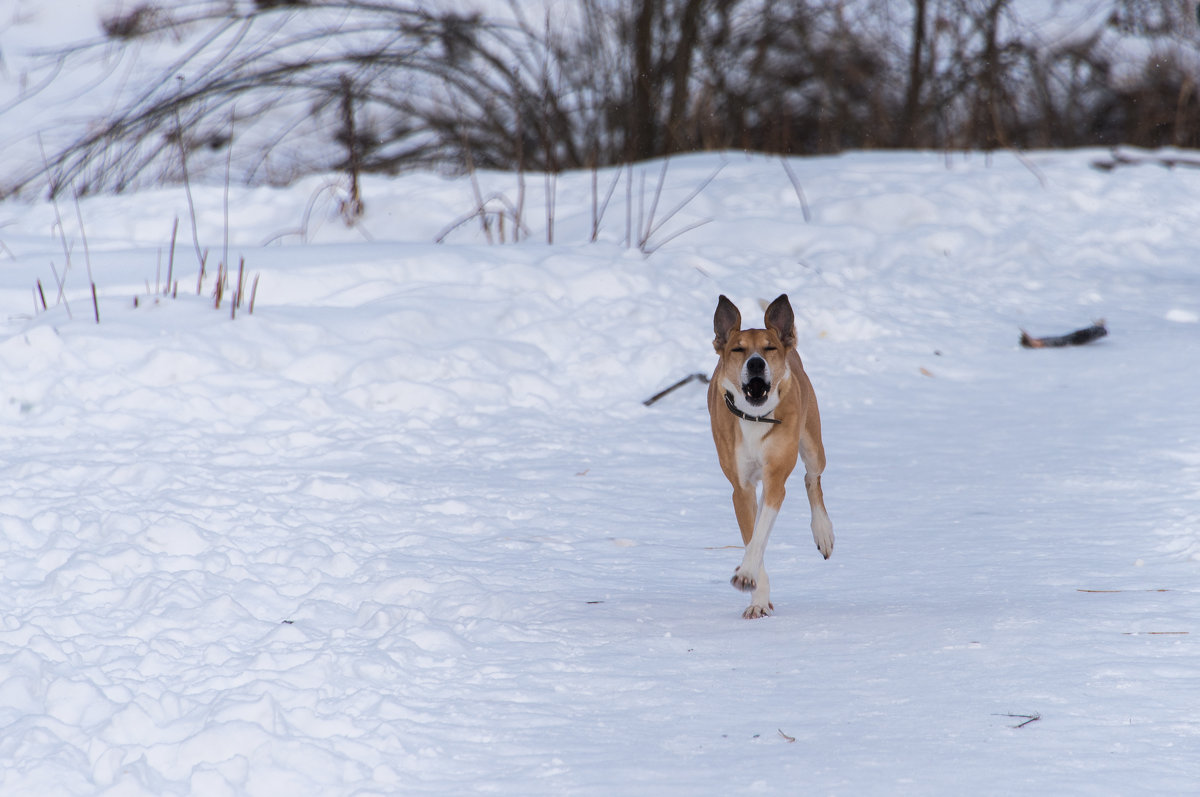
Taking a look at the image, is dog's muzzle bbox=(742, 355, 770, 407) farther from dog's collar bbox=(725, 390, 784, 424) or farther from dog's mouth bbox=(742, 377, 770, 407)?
dog's collar bbox=(725, 390, 784, 424)

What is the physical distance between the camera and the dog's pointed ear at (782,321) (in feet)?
11.2

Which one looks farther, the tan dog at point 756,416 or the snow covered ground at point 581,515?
the tan dog at point 756,416

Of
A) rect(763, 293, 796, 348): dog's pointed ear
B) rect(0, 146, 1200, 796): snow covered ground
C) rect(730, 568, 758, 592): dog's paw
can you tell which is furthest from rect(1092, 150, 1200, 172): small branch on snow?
rect(730, 568, 758, 592): dog's paw

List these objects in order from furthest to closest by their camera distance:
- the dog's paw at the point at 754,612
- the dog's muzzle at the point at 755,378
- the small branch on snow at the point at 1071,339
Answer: the small branch on snow at the point at 1071,339
the dog's paw at the point at 754,612
the dog's muzzle at the point at 755,378

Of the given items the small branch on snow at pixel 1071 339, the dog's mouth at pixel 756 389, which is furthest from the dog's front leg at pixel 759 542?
the small branch on snow at pixel 1071 339

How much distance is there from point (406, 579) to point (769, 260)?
5449mm

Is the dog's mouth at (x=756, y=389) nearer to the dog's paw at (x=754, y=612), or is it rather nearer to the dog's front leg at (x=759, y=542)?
the dog's front leg at (x=759, y=542)

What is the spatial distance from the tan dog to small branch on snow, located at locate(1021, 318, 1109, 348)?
164 inches

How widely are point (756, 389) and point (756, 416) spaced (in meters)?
0.24

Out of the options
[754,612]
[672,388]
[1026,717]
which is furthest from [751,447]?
[672,388]

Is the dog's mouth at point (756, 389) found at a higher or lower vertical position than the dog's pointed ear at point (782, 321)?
lower

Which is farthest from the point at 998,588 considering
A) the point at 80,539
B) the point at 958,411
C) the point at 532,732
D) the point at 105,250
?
the point at 105,250

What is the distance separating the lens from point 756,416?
3455 mm

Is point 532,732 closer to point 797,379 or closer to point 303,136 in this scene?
point 797,379
